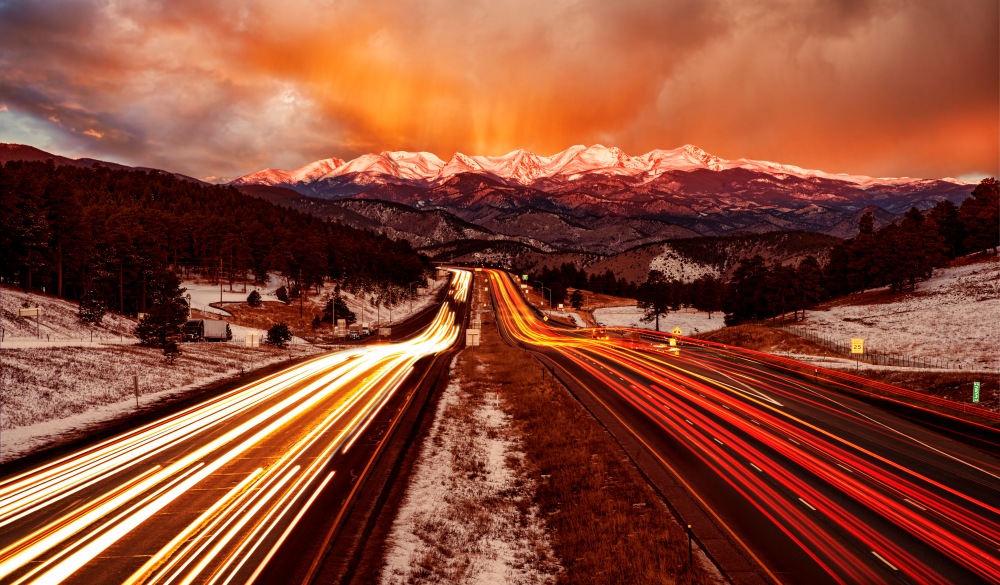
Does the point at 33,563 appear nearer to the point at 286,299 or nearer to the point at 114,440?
the point at 114,440

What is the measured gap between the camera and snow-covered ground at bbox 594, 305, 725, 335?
119m

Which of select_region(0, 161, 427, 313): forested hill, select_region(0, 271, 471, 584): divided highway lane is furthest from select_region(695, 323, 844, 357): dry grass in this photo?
select_region(0, 161, 427, 313): forested hill

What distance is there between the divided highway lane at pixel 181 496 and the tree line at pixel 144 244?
3659 cm

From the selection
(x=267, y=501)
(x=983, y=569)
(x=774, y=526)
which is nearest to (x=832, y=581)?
(x=774, y=526)

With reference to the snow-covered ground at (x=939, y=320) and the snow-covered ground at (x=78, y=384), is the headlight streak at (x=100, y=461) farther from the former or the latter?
the snow-covered ground at (x=939, y=320)

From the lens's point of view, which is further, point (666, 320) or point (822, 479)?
point (666, 320)

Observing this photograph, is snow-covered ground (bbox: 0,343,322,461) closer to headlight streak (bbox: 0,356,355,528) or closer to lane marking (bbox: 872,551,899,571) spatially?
headlight streak (bbox: 0,356,355,528)

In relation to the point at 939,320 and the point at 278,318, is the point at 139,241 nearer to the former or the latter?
the point at 278,318

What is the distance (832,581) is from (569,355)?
167ft

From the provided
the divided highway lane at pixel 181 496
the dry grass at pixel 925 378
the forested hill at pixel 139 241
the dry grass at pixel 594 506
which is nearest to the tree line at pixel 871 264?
the dry grass at pixel 925 378

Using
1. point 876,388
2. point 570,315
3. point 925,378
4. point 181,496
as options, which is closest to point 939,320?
point 925,378

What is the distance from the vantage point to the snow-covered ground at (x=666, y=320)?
119m

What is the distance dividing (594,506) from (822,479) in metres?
9.34

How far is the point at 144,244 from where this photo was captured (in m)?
77.1
